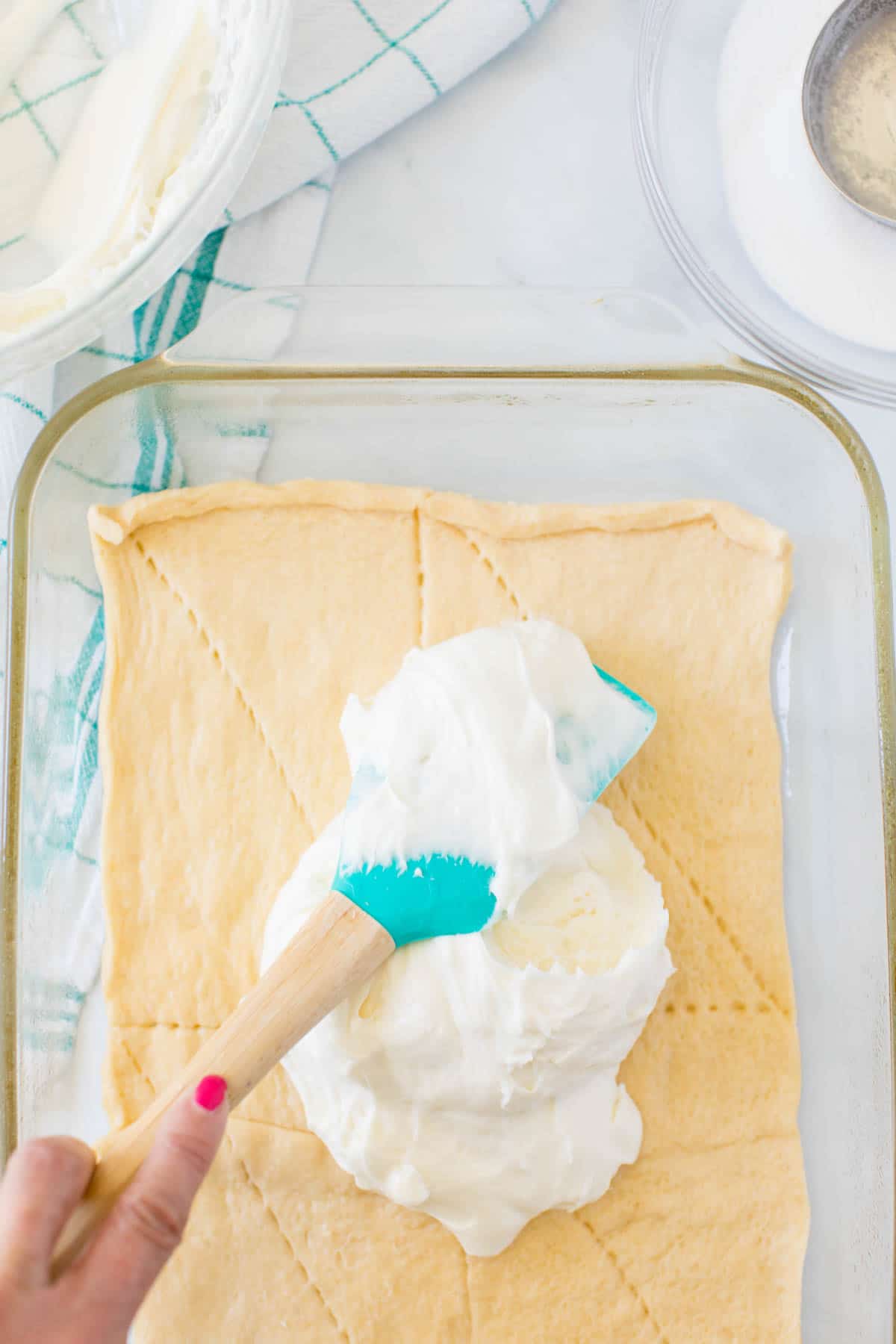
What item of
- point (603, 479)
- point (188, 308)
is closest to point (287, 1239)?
point (603, 479)

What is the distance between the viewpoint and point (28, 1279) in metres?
0.91

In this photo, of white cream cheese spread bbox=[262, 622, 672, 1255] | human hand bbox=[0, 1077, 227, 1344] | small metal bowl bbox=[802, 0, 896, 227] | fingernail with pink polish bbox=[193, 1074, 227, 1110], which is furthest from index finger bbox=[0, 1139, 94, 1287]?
small metal bowl bbox=[802, 0, 896, 227]

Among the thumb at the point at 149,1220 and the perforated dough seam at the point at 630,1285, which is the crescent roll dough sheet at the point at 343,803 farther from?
the thumb at the point at 149,1220

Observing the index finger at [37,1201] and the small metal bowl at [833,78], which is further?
the small metal bowl at [833,78]

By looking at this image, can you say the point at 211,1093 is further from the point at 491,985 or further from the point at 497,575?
the point at 497,575

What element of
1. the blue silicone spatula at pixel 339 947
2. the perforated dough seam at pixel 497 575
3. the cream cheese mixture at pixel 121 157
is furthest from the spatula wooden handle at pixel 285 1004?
the cream cheese mixture at pixel 121 157

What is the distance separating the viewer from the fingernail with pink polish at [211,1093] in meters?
1.06

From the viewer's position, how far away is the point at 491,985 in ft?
3.80

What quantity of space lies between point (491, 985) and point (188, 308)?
921mm

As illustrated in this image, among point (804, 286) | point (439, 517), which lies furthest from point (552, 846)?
point (804, 286)

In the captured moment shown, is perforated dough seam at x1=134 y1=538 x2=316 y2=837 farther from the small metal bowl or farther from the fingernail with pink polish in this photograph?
the small metal bowl

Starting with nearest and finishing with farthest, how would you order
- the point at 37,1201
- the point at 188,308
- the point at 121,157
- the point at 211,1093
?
the point at 37,1201 → the point at 211,1093 → the point at 121,157 → the point at 188,308

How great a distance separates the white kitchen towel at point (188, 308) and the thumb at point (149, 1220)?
15.5 inches

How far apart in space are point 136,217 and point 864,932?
124 cm
